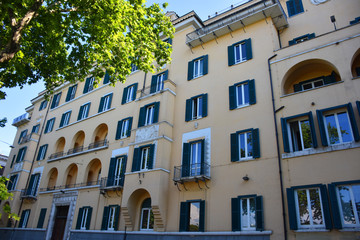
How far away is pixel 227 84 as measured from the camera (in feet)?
68.5

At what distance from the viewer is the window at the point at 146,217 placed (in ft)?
67.3

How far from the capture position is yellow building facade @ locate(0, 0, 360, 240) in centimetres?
1491

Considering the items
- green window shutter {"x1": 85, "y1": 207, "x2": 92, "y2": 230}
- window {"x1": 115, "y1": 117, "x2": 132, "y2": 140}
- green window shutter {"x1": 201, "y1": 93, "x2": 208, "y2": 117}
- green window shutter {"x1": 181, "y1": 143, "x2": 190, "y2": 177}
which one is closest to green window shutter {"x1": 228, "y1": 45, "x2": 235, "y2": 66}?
green window shutter {"x1": 201, "y1": 93, "x2": 208, "y2": 117}

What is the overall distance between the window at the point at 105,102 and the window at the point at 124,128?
377 cm

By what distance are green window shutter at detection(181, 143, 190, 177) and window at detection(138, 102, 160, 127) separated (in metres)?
3.51

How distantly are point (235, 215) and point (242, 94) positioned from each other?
7.83m

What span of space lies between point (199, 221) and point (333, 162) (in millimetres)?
8114

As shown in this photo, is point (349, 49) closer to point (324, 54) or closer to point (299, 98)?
point (324, 54)

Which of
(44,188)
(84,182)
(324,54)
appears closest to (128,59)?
(324,54)

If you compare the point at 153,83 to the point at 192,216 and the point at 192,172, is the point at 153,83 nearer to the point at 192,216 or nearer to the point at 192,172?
the point at 192,172

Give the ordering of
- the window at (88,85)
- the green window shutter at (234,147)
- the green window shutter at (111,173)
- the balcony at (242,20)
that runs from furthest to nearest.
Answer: the window at (88,85)
the green window shutter at (111,173)
the balcony at (242,20)
the green window shutter at (234,147)

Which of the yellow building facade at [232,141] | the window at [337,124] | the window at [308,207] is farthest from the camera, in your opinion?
the yellow building facade at [232,141]

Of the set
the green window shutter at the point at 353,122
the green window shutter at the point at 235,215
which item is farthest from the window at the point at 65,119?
the green window shutter at the point at 353,122

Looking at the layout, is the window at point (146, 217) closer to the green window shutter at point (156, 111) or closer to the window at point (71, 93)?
the green window shutter at point (156, 111)
